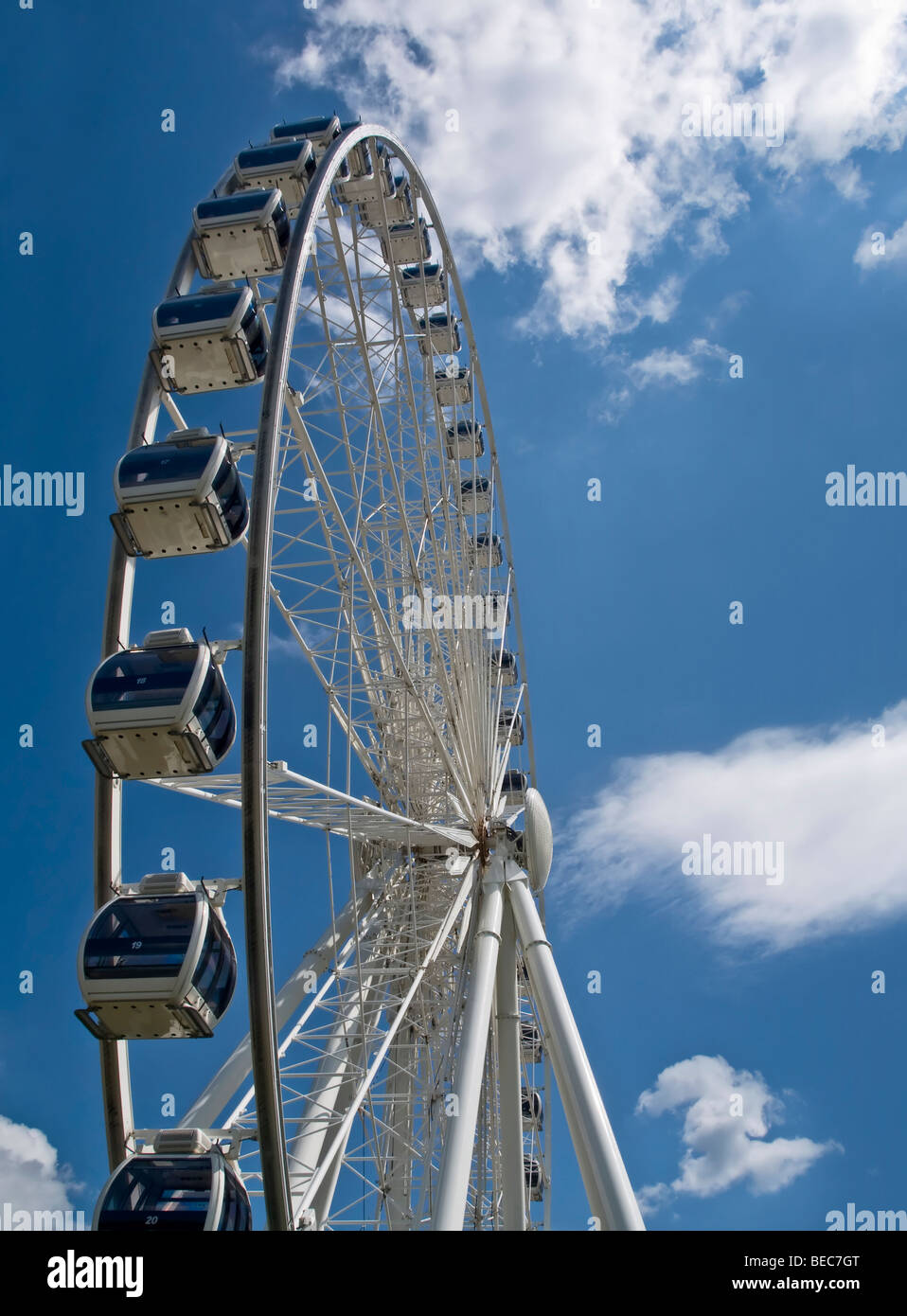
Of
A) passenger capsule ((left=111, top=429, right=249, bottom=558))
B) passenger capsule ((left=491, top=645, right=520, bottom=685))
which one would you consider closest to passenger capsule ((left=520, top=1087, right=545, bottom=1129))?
passenger capsule ((left=491, top=645, right=520, bottom=685))

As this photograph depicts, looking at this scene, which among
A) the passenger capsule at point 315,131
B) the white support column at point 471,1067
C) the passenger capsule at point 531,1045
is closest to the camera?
the white support column at point 471,1067

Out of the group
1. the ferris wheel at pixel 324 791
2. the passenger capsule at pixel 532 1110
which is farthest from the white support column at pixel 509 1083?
the passenger capsule at pixel 532 1110

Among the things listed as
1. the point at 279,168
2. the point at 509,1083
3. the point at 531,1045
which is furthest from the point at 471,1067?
the point at 531,1045

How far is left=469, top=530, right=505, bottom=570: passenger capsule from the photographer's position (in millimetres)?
21147

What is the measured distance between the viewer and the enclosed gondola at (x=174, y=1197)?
666cm

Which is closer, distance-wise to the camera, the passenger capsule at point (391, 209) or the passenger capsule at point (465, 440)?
the passenger capsule at point (391, 209)

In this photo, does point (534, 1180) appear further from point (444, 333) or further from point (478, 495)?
point (444, 333)

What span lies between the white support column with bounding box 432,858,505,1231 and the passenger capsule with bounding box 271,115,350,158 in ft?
37.7

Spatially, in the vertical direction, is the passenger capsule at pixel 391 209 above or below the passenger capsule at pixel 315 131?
above

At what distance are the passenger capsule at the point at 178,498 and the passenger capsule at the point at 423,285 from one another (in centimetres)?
1046

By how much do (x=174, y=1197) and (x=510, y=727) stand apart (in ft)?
51.8

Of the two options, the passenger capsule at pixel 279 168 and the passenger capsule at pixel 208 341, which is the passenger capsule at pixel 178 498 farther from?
the passenger capsule at pixel 279 168

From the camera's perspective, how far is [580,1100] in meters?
10.3
